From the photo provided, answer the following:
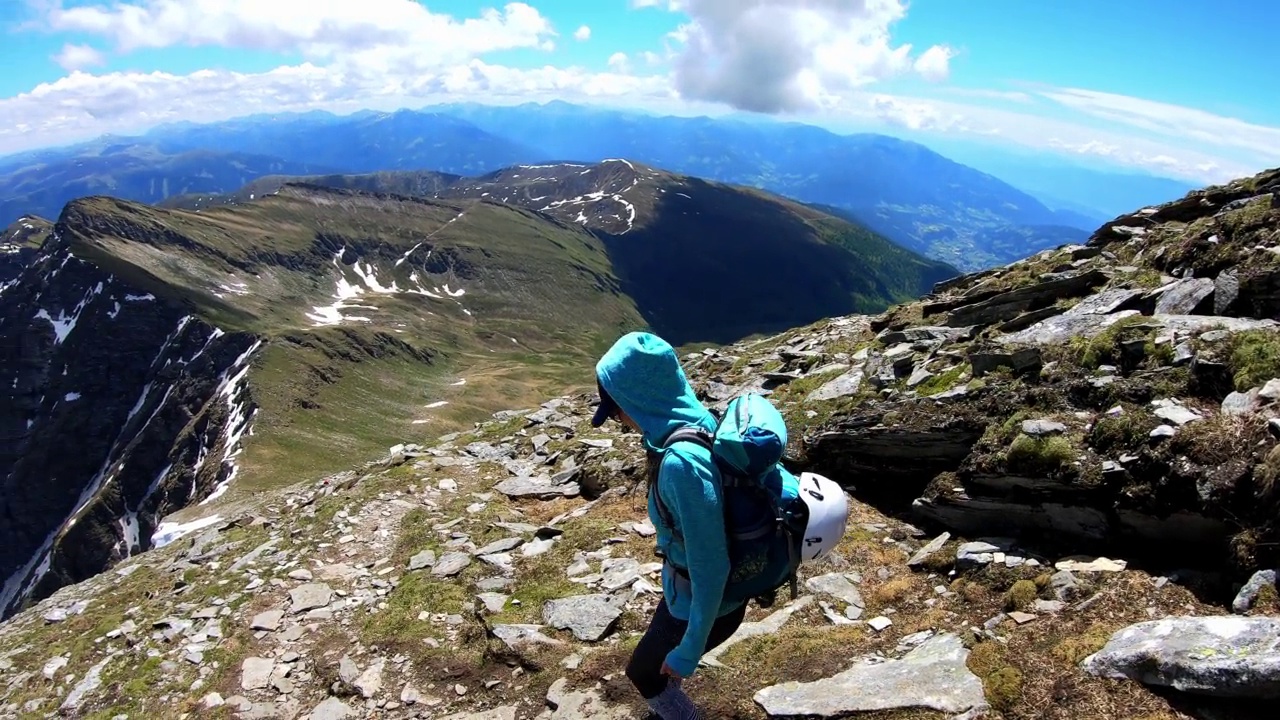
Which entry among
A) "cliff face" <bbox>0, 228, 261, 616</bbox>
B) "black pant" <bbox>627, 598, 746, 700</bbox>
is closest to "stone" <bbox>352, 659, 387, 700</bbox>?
"black pant" <bbox>627, 598, 746, 700</bbox>

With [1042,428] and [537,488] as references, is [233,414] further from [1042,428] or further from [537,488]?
[1042,428]

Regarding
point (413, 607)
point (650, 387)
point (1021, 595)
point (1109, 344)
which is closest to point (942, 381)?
point (1109, 344)

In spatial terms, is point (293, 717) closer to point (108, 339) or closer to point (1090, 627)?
point (1090, 627)

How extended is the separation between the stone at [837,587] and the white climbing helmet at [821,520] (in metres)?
4.91

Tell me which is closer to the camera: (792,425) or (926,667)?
(926,667)

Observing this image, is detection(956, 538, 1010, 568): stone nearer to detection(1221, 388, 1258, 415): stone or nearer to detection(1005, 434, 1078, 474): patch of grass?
detection(1005, 434, 1078, 474): patch of grass

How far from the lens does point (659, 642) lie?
6.28 metres

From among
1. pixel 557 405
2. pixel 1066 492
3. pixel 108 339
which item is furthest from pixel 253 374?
pixel 1066 492

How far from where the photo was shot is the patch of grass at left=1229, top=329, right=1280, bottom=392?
30.2 ft

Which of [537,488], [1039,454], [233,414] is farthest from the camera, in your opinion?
[233,414]

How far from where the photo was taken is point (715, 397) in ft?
76.2

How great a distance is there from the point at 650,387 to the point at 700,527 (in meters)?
1.25

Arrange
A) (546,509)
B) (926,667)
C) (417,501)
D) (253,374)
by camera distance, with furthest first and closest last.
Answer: (253,374) < (417,501) < (546,509) < (926,667)

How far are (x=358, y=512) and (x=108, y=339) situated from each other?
717 feet
